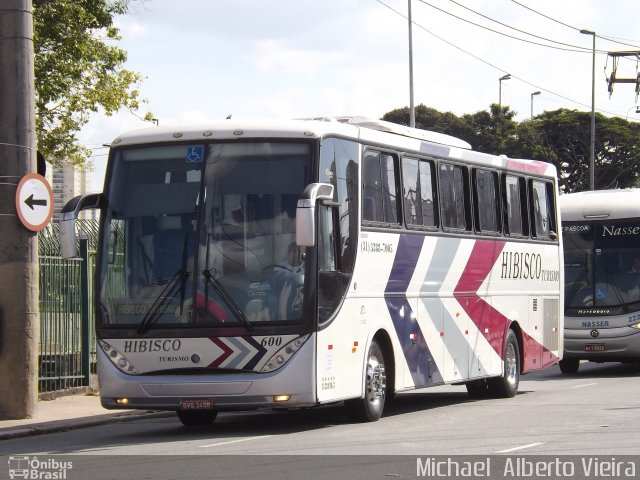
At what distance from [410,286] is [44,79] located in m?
13.2

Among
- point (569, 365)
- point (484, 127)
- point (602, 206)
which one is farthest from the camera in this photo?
point (484, 127)

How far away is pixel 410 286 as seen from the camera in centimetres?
1686

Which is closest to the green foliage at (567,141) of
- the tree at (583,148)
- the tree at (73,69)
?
the tree at (583,148)

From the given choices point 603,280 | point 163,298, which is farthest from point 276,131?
point 603,280

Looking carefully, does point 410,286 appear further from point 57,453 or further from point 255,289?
point 57,453

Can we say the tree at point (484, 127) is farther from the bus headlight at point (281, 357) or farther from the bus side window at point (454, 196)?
the bus headlight at point (281, 357)

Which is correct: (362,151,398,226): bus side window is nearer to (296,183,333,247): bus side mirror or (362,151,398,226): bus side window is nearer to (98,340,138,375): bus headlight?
(296,183,333,247): bus side mirror

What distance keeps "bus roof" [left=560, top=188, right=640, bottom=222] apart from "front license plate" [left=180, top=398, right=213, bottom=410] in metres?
13.2

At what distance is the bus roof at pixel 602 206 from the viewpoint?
82.6ft

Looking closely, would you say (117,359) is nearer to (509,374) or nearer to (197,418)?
(197,418)


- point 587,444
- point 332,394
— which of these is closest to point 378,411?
point 332,394

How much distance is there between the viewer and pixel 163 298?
14.1 m

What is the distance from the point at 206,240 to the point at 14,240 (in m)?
3.26

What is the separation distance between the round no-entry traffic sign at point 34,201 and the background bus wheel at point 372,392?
14.5 feet
